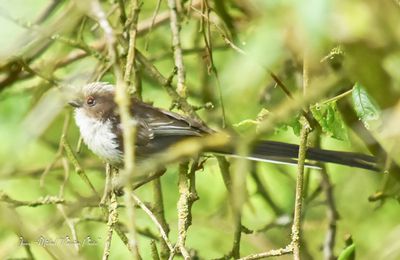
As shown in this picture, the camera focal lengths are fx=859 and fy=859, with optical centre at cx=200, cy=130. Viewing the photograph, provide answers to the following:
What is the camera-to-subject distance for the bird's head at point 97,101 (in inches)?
164

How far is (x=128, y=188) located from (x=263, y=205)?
2.87m

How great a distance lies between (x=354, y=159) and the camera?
3928mm

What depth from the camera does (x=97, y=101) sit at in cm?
420

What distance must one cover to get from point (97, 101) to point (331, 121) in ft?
4.32

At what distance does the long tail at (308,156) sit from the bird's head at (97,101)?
2.44 ft

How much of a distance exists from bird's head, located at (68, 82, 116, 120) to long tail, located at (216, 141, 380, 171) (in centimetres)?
74

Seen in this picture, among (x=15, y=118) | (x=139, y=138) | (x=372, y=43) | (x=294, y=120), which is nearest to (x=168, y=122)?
(x=139, y=138)

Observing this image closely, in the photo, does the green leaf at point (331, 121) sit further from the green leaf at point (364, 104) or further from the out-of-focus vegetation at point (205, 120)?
the green leaf at point (364, 104)

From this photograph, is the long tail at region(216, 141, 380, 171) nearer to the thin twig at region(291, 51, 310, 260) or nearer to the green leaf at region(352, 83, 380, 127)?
the green leaf at region(352, 83, 380, 127)

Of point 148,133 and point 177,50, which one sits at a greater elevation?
point 177,50

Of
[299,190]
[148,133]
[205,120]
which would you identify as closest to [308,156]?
[148,133]

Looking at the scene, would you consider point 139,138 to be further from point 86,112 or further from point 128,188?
point 128,188

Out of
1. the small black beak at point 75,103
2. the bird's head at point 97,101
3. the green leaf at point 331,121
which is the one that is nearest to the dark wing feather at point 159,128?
the bird's head at point 97,101

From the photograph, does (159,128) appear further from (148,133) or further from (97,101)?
(97,101)
